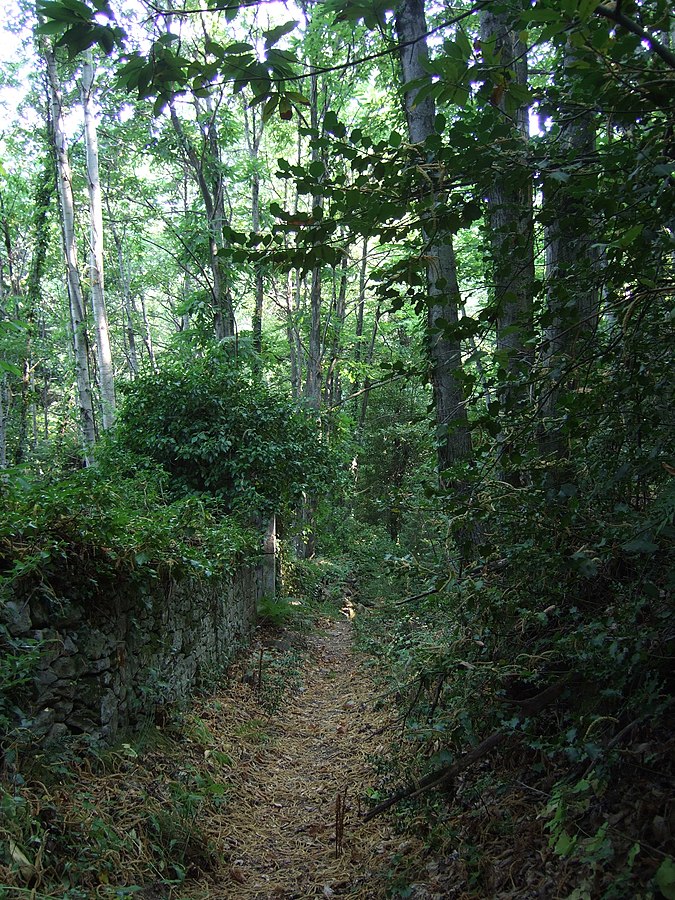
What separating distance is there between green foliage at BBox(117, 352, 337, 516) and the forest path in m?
3.35

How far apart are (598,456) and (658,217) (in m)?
1.20

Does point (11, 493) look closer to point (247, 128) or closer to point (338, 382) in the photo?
point (247, 128)

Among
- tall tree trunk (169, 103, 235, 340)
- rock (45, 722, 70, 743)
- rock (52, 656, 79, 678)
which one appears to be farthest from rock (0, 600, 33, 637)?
tall tree trunk (169, 103, 235, 340)

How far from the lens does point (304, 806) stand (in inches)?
197

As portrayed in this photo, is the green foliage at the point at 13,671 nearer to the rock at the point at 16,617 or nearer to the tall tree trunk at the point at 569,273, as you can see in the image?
the rock at the point at 16,617

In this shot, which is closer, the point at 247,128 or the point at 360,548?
the point at 247,128

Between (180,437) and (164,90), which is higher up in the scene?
(164,90)

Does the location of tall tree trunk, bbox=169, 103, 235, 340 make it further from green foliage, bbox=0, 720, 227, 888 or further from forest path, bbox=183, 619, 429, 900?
green foliage, bbox=0, 720, 227, 888

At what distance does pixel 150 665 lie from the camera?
16.6ft

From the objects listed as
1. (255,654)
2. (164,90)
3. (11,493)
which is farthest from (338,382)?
(164,90)

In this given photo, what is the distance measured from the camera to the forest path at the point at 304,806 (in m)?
3.76

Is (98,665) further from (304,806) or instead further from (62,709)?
(304,806)

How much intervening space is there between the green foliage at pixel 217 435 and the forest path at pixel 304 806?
335 cm

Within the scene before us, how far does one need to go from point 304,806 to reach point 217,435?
19.0 feet
